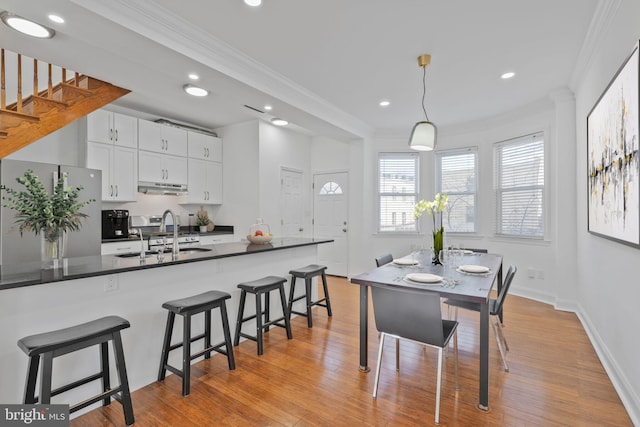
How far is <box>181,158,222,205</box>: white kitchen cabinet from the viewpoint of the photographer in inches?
211

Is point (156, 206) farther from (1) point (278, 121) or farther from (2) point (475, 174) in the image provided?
(2) point (475, 174)

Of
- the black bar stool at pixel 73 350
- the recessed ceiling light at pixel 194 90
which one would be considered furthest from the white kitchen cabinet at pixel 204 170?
the black bar stool at pixel 73 350

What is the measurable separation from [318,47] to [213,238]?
351 cm

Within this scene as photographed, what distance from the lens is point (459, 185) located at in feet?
18.2

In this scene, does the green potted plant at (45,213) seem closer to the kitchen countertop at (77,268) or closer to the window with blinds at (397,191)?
the kitchen countertop at (77,268)

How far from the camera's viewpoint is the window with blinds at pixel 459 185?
5438mm

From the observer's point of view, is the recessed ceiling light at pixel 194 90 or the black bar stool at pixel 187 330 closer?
the black bar stool at pixel 187 330

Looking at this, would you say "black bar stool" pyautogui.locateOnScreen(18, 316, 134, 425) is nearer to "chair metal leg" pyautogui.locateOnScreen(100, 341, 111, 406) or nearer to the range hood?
"chair metal leg" pyautogui.locateOnScreen(100, 341, 111, 406)

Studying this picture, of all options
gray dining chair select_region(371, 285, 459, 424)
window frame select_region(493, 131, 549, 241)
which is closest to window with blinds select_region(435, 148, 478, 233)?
window frame select_region(493, 131, 549, 241)

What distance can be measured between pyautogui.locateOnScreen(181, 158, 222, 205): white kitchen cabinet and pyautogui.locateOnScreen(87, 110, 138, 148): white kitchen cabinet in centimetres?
97

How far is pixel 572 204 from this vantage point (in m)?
3.93

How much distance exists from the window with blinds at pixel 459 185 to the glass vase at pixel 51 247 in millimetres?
5235

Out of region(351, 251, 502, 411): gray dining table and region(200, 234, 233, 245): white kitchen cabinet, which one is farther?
→ region(200, 234, 233, 245): white kitchen cabinet

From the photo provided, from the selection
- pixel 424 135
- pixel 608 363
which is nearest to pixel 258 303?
pixel 424 135
